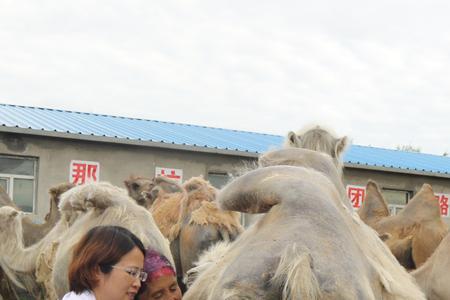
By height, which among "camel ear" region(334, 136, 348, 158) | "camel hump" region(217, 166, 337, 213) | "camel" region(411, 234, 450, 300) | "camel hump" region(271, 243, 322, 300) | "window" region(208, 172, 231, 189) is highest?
"window" region(208, 172, 231, 189)

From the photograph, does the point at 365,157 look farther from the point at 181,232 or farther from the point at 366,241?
the point at 366,241

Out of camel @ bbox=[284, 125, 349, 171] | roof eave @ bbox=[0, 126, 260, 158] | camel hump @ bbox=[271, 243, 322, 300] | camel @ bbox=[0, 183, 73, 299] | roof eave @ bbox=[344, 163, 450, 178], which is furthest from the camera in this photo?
roof eave @ bbox=[344, 163, 450, 178]

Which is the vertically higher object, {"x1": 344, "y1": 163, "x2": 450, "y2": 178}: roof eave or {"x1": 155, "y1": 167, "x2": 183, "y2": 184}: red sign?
{"x1": 344, "y1": 163, "x2": 450, "y2": 178}: roof eave

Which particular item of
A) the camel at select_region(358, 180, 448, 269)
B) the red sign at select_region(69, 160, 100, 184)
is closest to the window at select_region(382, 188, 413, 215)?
the red sign at select_region(69, 160, 100, 184)

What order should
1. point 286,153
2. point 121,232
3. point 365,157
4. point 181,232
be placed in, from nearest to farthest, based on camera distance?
1. point 121,232
2. point 286,153
3. point 181,232
4. point 365,157

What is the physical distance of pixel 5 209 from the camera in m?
8.10

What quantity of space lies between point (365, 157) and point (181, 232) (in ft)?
54.9

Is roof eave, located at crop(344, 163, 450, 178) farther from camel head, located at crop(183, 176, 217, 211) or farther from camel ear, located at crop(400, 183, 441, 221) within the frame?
camel head, located at crop(183, 176, 217, 211)

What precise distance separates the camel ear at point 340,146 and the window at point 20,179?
12665 millimetres

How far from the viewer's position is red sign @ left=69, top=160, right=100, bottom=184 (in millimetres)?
15984

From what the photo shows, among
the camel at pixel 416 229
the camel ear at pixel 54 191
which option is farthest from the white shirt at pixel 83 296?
the camel ear at pixel 54 191

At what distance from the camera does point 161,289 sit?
9.52 feet

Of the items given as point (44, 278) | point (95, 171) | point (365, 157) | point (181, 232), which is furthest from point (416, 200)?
point (365, 157)

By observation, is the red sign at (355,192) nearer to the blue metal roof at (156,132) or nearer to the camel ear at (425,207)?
the blue metal roof at (156,132)
